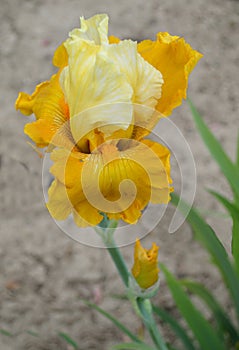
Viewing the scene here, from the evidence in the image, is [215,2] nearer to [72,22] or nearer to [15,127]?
[72,22]

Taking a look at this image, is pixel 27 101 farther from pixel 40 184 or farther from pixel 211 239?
pixel 40 184

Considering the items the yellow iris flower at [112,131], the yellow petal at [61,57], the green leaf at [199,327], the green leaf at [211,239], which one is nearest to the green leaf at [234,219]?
the green leaf at [211,239]

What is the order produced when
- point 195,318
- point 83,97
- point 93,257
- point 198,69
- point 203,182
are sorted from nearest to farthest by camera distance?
point 83,97, point 195,318, point 93,257, point 203,182, point 198,69

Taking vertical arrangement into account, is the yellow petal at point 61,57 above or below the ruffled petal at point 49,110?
above

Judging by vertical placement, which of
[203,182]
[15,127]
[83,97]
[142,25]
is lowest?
[83,97]

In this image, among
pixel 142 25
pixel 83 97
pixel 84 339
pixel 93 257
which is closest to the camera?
pixel 83 97

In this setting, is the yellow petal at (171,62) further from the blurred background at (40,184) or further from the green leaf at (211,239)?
the blurred background at (40,184)

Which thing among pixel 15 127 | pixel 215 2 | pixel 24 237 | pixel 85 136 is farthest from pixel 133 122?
pixel 215 2
